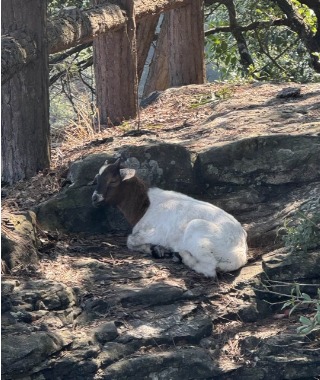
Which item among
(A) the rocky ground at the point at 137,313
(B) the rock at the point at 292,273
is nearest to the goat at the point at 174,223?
(A) the rocky ground at the point at 137,313

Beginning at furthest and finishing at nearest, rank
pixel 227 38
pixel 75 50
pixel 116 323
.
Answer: pixel 227 38 < pixel 75 50 < pixel 116 323

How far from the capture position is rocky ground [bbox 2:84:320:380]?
207 inches

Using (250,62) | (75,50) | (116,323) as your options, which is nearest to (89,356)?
(116,323)

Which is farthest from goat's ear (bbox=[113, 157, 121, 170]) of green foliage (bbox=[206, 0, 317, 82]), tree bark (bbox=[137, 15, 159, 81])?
green foliage (bbox=[206, 0, 317, 82])

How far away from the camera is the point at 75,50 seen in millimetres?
15078

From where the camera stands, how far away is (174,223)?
23.4 feet

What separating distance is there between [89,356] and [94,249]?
73.7 inches

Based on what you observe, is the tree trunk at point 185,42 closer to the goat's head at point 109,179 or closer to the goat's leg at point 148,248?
the goat's head at point 109,179

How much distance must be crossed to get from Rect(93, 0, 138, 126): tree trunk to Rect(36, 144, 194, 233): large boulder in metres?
2.61

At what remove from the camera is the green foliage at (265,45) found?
1588 centimetres

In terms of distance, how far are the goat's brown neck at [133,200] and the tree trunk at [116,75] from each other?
2.93 metres

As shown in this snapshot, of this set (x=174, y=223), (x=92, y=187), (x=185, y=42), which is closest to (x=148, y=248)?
(x=174, y=223)

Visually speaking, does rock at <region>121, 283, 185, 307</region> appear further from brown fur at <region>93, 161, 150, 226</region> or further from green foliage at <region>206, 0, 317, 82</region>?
green foliage at <region>206, 0, 317, 82</region>

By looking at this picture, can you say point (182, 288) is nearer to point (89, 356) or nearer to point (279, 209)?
point (89, 356)
